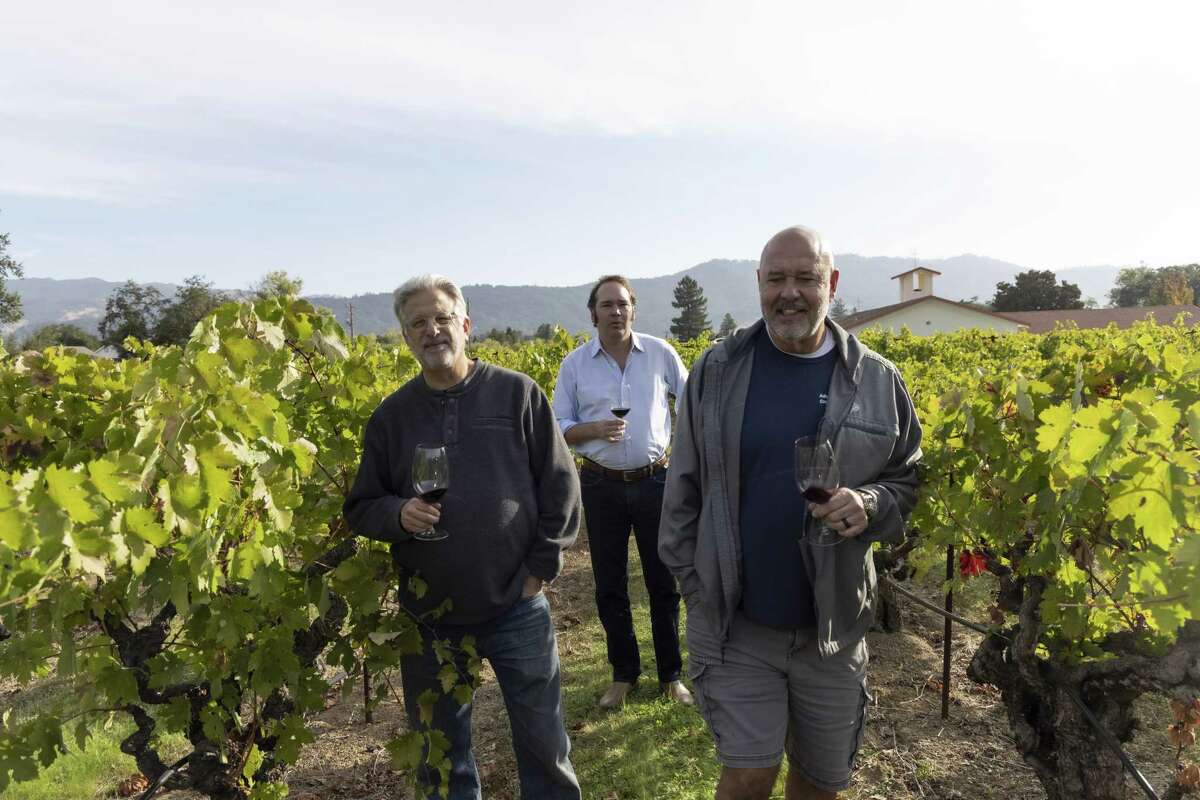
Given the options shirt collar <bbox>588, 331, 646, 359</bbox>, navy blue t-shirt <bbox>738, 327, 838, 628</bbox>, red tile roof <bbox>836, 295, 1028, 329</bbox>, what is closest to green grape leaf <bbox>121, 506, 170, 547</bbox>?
navy blue t-shirt <bbox>738, 327, 838, 628</bbox>

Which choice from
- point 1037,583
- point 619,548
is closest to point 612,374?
point 619,548

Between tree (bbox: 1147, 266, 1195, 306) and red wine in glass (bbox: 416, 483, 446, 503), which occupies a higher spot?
tree (bbox: 1147, 266, 1195, 306)

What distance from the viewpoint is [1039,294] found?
2253 inches

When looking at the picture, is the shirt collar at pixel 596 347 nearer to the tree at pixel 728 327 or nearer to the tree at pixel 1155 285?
the tree at pixel 728 327

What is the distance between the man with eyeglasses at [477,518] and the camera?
2.47 m

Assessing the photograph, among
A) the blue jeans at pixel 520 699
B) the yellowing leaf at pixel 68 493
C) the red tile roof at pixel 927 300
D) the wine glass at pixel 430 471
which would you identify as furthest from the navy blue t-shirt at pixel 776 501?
the red tile roof at pixel 927 300

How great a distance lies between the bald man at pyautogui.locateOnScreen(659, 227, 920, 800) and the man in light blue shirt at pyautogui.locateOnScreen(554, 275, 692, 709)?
137cm

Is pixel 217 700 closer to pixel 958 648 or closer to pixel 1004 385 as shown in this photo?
pixel 1004 385

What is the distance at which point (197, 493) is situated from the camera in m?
1.61

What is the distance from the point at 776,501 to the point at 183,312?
6889cm

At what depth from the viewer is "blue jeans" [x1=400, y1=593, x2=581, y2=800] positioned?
101 inches

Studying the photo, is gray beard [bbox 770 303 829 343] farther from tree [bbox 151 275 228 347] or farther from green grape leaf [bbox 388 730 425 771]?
tree [bbox 151 275 228 347]

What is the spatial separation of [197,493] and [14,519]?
1.31 ft

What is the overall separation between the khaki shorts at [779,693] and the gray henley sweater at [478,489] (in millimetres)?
599
